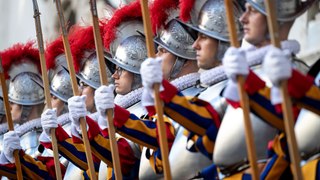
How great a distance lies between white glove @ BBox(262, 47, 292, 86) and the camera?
7.14 metres

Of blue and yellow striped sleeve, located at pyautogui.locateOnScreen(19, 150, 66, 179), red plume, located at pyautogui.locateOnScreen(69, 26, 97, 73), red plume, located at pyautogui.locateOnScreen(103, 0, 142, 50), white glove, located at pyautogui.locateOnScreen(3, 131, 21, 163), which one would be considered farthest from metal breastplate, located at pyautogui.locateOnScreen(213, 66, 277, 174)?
red plume, located at pyautogui.locateOnScreen(69, 26, 97, 73)

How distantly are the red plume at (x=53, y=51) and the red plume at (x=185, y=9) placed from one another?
8.87ft

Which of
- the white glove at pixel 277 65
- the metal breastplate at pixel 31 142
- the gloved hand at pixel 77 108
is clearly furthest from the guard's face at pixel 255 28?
the metal breastplate at pixel 31 142

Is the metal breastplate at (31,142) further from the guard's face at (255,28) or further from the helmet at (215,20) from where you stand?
the guard's face at (255,28)

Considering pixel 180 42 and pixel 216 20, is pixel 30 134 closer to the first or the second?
pixel 180 42

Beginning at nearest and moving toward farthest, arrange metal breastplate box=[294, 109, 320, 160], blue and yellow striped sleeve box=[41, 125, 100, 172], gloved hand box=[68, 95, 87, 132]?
metal breastplate box=[294, 109, 320, 160] < gloved hand box=[68, 95, 87, 132] < blue and yellow striped sleeve box=[41, 125, 100, 172]

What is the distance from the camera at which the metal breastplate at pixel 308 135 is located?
7578 millimetres

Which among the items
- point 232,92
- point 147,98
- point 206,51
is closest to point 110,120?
point 147,98

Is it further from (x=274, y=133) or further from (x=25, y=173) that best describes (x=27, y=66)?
(x=274, y=133)

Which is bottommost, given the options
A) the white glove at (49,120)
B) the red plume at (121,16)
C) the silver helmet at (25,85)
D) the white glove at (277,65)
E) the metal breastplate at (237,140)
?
the white glove at (277,65)

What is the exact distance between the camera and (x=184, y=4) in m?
9.10

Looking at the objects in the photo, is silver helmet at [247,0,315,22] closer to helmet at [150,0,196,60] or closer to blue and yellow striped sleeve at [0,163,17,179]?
helmet at [150,0,196,60]

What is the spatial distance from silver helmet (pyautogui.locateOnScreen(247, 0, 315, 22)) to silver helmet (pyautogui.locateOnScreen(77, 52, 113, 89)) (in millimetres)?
3091

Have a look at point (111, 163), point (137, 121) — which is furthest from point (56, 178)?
point (137, 121)
